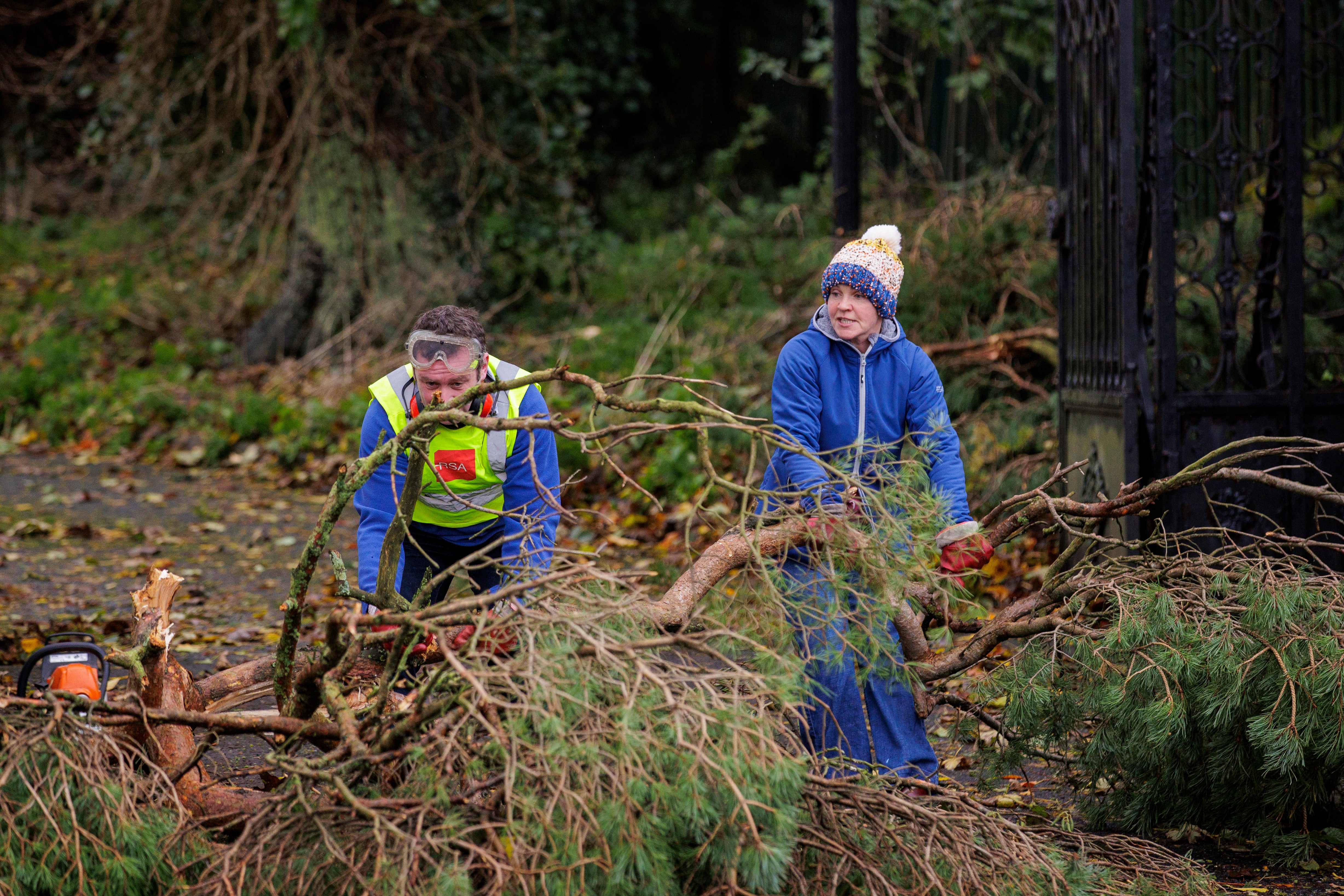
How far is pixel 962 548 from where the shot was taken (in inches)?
134

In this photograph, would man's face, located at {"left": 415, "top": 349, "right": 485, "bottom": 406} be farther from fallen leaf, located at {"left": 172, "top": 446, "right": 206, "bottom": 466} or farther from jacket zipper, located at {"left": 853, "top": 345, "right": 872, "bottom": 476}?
fallen leaf, located at {"left": 172, "top": 446, "right": 206, "bottom": 466}

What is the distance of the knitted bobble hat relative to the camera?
374 centimetres

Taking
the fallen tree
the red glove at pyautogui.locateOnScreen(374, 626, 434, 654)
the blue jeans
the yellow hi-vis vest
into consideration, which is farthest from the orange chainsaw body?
the blue jeans

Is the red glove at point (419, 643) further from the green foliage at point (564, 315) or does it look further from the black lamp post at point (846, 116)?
the green foliage at point (564, 315)

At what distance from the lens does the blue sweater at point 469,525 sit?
369 centimetres

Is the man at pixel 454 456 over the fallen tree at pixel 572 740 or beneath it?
over

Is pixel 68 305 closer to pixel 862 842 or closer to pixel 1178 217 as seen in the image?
pixel 1178 217

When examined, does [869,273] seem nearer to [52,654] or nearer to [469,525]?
[469,525]

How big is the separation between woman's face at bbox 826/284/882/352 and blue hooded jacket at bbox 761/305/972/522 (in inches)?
1.1

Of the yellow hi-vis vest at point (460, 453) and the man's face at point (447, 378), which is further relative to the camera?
the yellow hi-vis vest at point (460, 453)

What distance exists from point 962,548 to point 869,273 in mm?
892

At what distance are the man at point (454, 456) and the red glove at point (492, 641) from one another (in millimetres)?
708

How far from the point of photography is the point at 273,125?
11359 mm

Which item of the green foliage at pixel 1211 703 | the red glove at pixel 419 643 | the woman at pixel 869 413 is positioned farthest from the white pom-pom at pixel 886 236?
the red glove at pixel 419 643
